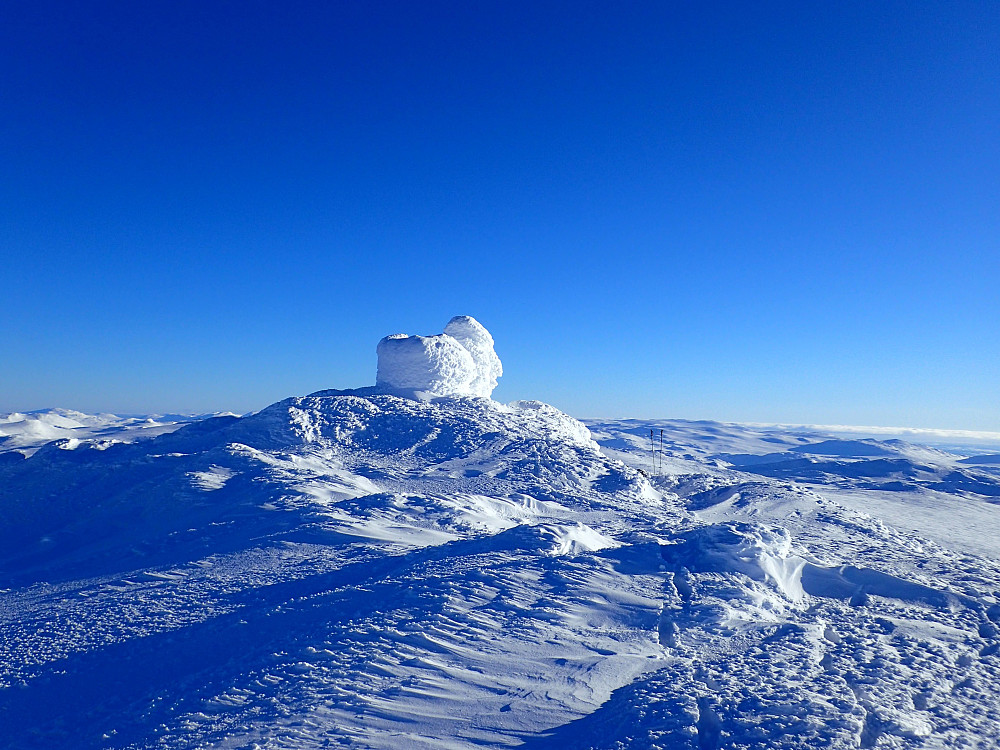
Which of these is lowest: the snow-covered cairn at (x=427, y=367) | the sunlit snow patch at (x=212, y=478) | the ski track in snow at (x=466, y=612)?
the ski track in snow at (x=466, y=612)

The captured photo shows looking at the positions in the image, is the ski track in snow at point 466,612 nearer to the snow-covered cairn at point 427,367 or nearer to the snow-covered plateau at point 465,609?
the snow-covered plateau at point 465,609

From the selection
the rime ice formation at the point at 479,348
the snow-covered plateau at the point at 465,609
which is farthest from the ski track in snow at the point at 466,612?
the rime ice formation at the point at 479,348

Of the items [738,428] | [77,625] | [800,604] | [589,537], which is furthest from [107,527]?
[738,428]

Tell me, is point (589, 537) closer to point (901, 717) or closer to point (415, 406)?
point (901, 717)

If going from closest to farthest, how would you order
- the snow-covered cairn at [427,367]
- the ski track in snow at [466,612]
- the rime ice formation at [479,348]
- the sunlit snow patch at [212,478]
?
the ski track in snow at [466,612]
the sunlit snow patch at [212,478]
the snow-covered cairn at [427,367]
the rime ice formation at [479,348]

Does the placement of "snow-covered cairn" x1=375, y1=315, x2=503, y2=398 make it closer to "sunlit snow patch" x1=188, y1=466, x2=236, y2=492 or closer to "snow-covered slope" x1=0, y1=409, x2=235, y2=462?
"sunlit snow patch" x1=188, y1=466, x2=236, y2=492

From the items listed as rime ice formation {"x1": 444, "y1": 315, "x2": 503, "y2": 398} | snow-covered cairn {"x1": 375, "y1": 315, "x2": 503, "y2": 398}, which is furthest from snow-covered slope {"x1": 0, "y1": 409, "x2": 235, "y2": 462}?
rime ice formation {"x1": 444, "y1": 315, "x2": 503, "y2": 398}
